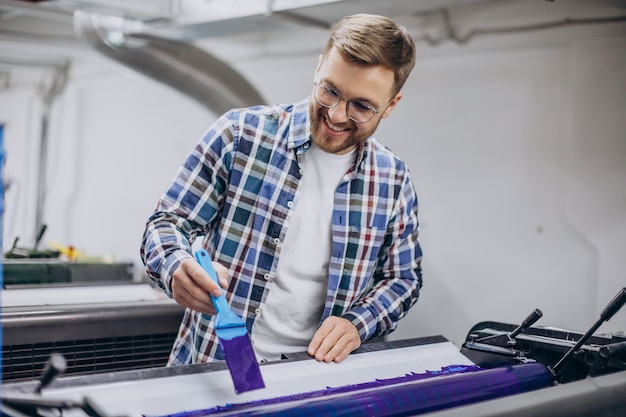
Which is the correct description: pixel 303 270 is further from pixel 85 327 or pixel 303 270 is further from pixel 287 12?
pixel 287 12

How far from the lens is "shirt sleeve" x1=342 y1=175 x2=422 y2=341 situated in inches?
59.2

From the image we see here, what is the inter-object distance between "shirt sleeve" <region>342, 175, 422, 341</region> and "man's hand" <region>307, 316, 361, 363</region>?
0.48ft

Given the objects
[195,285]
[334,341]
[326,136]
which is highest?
[326,136]

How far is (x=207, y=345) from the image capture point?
147 centimetres

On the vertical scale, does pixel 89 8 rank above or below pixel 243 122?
above

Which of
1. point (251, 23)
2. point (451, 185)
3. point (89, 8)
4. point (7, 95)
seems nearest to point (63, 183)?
point (7, 95)

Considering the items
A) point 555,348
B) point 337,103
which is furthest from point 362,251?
point 555,348

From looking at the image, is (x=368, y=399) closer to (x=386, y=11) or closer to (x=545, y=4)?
(x=386, y=11)

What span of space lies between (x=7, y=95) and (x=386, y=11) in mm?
4625

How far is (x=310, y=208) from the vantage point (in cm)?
150

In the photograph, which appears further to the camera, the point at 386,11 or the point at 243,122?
the point at 386,11

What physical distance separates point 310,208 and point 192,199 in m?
0.27

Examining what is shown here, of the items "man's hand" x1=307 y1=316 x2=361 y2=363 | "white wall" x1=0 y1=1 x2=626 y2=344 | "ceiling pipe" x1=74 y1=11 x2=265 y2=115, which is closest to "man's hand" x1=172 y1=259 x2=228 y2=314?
"man's hand" x1=307 y1=316 x2=361 y2=363

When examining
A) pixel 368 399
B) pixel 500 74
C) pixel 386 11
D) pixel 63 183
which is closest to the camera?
pixel 368 399
